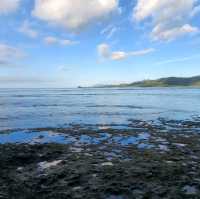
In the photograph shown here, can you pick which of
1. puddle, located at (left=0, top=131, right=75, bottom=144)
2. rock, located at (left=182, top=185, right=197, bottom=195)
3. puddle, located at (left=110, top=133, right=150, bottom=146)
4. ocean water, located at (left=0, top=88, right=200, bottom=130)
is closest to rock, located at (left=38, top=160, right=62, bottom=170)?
puddle, located at (left=0, top=131, right=75, bottom=144)

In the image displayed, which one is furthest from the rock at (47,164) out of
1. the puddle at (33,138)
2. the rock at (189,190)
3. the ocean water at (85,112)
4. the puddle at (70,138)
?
the ocean water at (85,112)

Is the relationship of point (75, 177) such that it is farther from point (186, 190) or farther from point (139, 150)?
point (139, 150)

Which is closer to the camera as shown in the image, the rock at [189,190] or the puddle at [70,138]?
the rock at [189,190]

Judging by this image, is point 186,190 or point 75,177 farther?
point 75,177

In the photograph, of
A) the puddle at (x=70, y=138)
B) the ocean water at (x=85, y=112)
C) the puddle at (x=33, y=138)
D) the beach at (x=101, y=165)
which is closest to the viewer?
the beach at (x=101, y=165)

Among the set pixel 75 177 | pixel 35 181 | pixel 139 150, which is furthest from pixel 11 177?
pixel 139 150

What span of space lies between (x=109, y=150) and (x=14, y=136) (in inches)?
410

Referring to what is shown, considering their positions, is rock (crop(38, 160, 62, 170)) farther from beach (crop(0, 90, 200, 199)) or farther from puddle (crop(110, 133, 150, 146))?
puddle (crop(110, 133, 150, 146))

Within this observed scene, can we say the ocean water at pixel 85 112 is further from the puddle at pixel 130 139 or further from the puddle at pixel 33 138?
the puddle at pixel 130 139

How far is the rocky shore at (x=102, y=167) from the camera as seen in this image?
11.7 metres

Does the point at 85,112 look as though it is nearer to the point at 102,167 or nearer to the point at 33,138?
the point at 33,138

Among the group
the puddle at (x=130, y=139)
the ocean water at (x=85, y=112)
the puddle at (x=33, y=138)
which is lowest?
the ocean water at (x=85, y=112)

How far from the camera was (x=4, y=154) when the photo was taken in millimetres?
17781

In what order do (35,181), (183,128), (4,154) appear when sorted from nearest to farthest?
1. (35,181)
2. (4,154)
3. (183,128)
